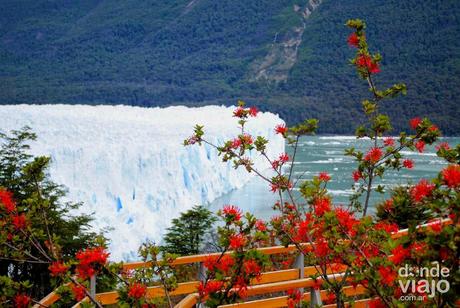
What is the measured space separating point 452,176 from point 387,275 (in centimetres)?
50

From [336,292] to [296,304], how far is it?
40cm

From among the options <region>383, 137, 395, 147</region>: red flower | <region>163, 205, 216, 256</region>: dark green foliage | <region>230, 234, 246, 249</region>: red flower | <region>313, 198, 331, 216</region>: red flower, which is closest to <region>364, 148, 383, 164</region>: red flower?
<region>383, 137, 395, 147</region>: red flower

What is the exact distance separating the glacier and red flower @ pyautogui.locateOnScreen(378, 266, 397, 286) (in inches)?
361

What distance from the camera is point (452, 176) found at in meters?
1.87

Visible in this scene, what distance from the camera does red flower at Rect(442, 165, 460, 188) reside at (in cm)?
187

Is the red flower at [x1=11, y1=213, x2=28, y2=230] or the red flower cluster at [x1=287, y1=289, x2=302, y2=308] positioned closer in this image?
the red flower at [x1=11, y1=213, x2=28, y2=230]

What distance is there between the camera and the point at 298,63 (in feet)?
293

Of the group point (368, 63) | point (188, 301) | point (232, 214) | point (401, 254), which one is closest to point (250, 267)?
point (232, 214)

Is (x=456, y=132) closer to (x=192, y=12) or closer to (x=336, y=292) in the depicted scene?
(x=336, y=292)

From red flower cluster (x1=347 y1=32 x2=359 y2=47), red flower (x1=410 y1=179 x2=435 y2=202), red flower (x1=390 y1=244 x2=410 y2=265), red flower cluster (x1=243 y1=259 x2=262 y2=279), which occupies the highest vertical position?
red flower cluster (x1=347 y1=32 x2=359 y2=47)

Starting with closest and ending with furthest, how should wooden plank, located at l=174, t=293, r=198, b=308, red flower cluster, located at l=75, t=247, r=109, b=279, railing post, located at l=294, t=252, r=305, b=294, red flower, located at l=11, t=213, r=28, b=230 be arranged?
red flower cluster, located at l=75, t=247, r=109, b=279
wooden plank, located at l=174, t=293, r=198, b=308
red flower, located at l=11, t=213, r=28, b=230
railing post, located at l=294, t=252, r=305, b=294

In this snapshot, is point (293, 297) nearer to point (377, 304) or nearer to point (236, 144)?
point (377, 304)

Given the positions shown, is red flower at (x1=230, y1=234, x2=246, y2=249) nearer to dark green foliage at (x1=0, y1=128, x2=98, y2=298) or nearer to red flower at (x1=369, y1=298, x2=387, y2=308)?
red flower at (x1=369, y1=298, x2=387, y2=308)

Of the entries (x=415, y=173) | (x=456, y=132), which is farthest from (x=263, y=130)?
(x=456, y=132)
